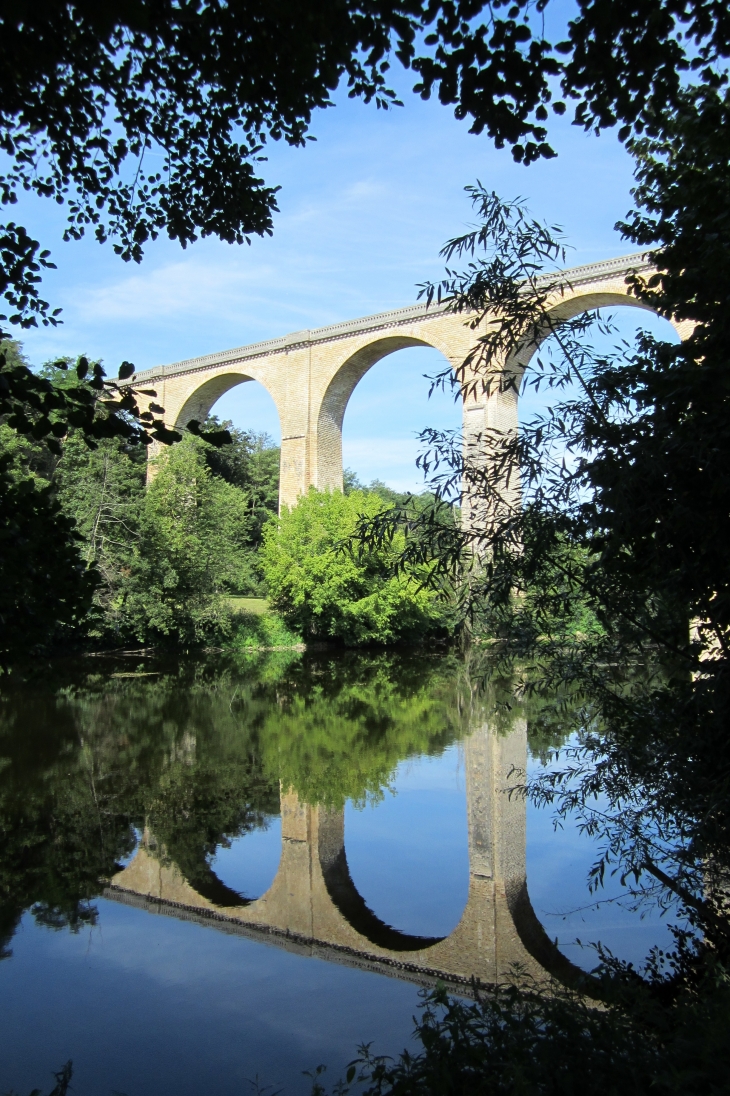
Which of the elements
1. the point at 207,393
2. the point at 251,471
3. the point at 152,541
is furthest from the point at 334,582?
the point at 251,471

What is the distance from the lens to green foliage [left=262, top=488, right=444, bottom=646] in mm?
17891

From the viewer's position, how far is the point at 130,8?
1.74 metres

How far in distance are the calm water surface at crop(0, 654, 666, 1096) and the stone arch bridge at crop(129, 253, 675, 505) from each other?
35.3 feet

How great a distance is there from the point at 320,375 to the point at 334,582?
6.34 m

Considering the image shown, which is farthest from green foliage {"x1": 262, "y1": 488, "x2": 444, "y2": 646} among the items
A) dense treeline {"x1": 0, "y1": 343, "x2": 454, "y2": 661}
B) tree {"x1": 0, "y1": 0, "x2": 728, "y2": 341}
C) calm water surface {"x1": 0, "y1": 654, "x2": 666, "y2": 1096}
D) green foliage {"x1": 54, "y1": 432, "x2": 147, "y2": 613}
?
tree {"x1": 0, "y1": 0, "x2": 728, "y2": 341}

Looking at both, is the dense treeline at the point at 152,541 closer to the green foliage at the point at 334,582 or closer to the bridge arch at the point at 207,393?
the green foliage at the point at 334,582

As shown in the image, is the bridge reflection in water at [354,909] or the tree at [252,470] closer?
the bridge reflection in water at [354,909]

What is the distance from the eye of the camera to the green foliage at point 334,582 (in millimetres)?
17891

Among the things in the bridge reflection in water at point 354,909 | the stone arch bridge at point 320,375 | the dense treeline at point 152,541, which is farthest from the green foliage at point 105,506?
the bridge reflection in water at point 354,909

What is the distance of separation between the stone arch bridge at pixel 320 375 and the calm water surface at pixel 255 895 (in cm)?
1076

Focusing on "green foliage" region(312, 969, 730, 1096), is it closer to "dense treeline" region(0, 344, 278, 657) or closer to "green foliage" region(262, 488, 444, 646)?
"dense treeline" region(0, 344, 278, 657)

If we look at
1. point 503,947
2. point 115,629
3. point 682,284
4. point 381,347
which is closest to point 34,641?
point 682,284

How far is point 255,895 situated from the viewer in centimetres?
573

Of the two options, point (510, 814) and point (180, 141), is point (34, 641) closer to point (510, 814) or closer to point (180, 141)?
point (180, 141)
